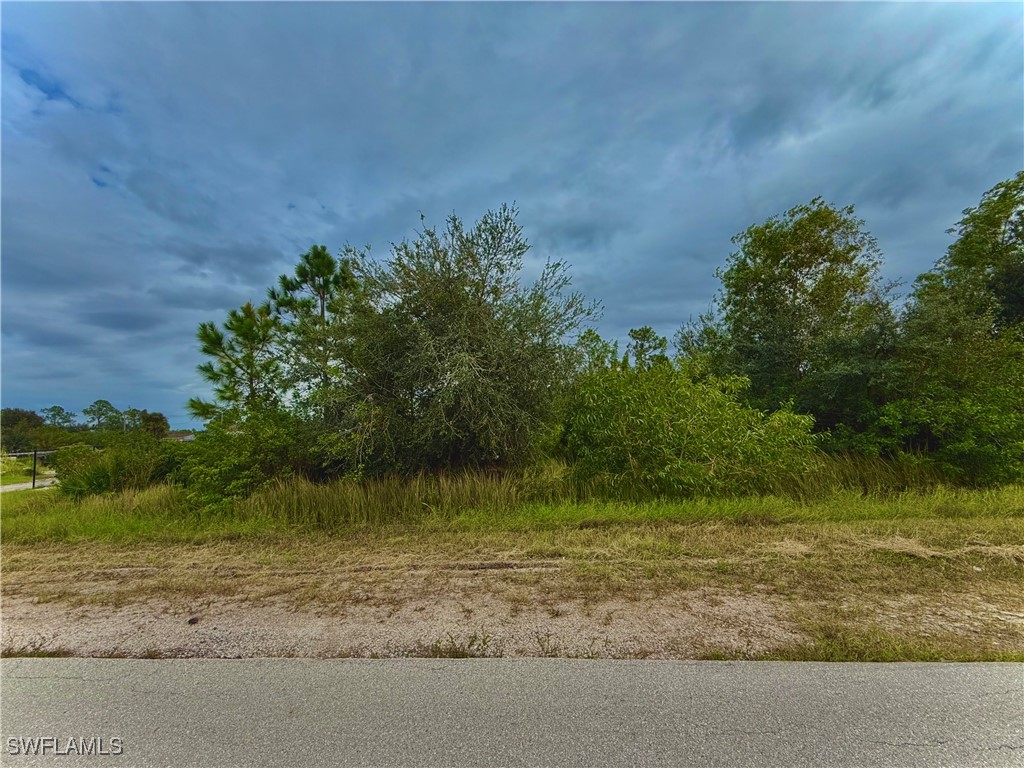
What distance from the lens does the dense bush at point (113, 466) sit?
28.2ft

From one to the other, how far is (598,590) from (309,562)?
301 centimetres

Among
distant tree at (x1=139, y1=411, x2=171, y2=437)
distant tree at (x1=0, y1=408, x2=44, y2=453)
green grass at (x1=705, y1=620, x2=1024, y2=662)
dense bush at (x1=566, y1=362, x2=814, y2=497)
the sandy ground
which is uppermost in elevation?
distant tree at (x1=0, y1=408, x2=44, y2=453)

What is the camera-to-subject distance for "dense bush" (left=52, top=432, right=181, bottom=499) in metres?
8.61

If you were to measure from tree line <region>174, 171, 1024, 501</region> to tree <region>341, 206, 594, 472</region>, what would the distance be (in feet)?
0.11

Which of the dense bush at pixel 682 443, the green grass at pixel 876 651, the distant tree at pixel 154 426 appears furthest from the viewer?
the distant tree at pixel 154 426

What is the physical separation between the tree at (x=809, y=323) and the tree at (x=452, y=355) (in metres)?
5.63

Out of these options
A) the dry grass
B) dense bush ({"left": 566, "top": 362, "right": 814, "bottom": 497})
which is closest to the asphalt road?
the dry grass

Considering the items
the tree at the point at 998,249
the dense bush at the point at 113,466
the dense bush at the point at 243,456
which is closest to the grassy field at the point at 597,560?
the dense bush at the point at 243,456

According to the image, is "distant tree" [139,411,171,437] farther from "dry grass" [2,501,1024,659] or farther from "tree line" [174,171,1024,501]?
"dry grass" [2,501,1024,659]

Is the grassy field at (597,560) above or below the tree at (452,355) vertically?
below

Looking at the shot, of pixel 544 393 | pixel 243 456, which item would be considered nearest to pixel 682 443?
pixel 544 393

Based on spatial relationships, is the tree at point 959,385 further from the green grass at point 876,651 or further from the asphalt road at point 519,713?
the asphalt road at point 519,713

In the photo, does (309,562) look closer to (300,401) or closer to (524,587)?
(524,587)

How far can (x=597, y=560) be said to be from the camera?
4312 mm
